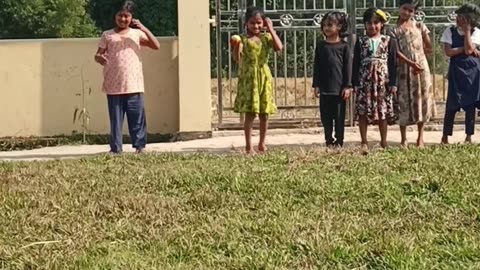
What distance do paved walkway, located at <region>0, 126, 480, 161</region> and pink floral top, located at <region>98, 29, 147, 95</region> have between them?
734 millimetres

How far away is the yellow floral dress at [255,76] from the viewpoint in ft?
28.2

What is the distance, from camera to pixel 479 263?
14.2 ft

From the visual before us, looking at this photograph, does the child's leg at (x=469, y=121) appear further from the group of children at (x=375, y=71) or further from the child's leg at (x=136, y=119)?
the child's leg at (x=136, y=119)

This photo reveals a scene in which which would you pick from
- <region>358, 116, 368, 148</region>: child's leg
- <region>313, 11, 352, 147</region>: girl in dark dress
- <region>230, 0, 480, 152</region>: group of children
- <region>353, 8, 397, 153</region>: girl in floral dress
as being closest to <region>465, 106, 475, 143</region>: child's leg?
<region>230, 0, 480, 152</region>: group of children

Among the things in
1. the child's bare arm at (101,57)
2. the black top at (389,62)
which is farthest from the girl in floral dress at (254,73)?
the child's bare arm at (101,57)

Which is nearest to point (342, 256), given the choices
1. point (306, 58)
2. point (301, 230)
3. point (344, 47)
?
point (301, 230)

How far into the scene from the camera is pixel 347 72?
28.0ft

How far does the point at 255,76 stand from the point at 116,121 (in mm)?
1372

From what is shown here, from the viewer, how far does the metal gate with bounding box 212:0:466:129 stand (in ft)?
34.1

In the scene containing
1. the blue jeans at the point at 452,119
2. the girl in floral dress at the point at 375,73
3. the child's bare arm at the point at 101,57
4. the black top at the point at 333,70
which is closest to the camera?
the girl in floral dress at the point at 375,73

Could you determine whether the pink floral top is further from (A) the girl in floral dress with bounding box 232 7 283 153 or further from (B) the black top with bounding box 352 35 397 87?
(B) the black top with bounding box 352 35 397 87

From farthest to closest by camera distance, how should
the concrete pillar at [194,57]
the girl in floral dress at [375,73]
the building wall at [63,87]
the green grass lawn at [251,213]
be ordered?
the building wall at [63,87], the concrete pillar at [194,57], the girl in floral dress at [375,73], the green grass lawn at [251,213]

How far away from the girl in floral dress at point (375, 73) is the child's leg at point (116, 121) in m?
2.21

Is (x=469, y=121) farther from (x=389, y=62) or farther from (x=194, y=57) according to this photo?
(x=194, y=57)
